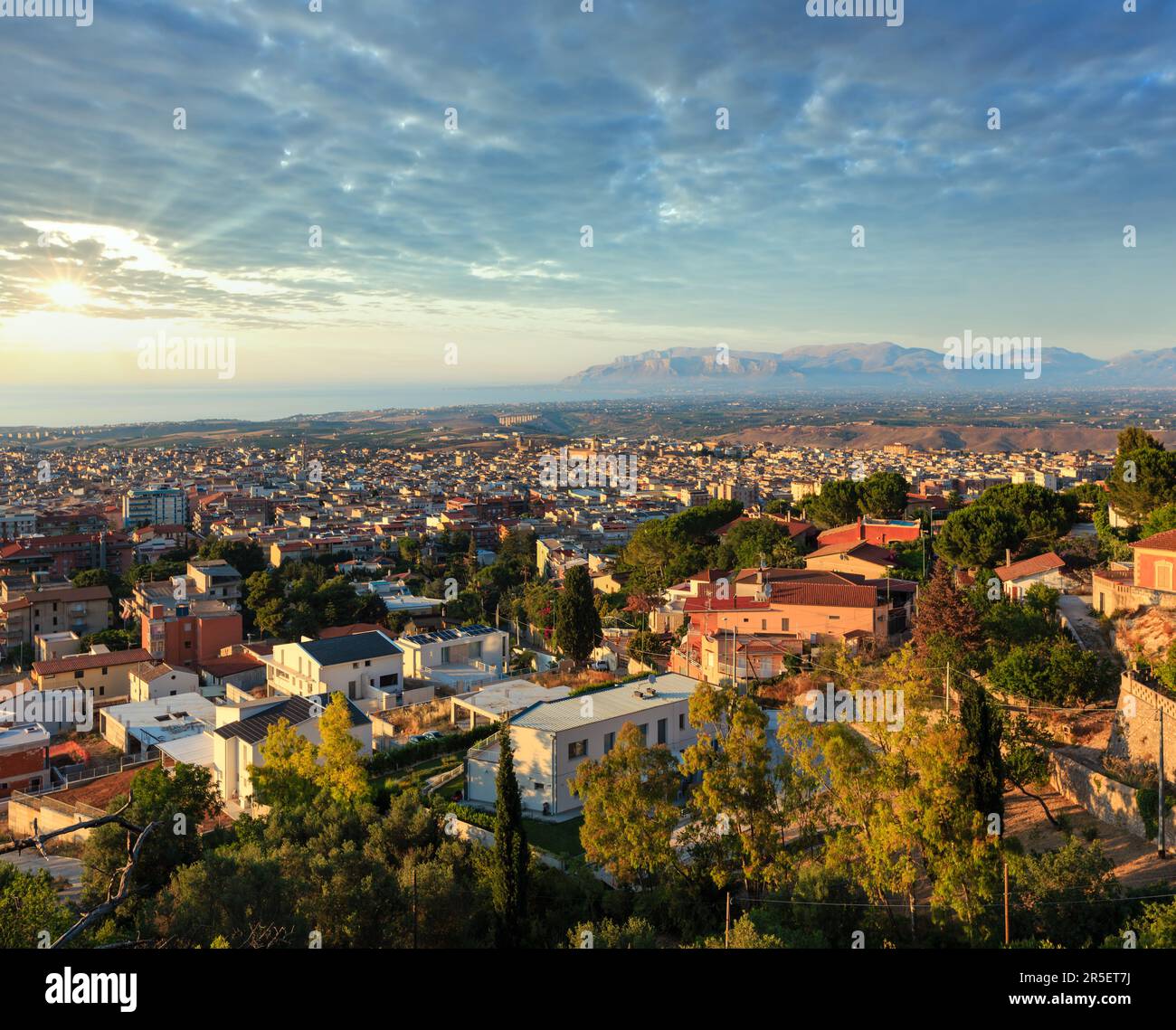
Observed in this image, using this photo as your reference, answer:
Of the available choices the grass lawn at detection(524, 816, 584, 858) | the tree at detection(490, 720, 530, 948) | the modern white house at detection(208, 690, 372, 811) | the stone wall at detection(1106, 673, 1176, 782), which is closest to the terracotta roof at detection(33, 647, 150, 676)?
the modern white house at detection(208, 690, 372, 811)

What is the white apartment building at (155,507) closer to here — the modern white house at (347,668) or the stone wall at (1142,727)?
Answer: the modern white house at (347,668)

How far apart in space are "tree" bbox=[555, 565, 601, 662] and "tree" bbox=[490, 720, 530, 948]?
12626 mm

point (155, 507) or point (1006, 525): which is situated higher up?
point (1006, 525)

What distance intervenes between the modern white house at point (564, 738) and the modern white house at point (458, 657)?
719cm

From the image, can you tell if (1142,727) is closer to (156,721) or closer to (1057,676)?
(1057,676)

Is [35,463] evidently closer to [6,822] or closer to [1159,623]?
[6,822]

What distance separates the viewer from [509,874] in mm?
9305

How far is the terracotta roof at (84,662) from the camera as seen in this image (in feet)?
86.6

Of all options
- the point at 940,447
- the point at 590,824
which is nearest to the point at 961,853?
the point at 590,824

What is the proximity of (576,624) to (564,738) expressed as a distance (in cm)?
881

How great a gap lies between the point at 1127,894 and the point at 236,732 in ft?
43.6

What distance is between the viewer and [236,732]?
15852mm

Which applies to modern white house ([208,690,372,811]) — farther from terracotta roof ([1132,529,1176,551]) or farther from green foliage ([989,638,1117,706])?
terracotta roof ([1132,529,1176,551])

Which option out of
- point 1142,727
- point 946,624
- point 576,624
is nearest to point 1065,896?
point 1142,727
